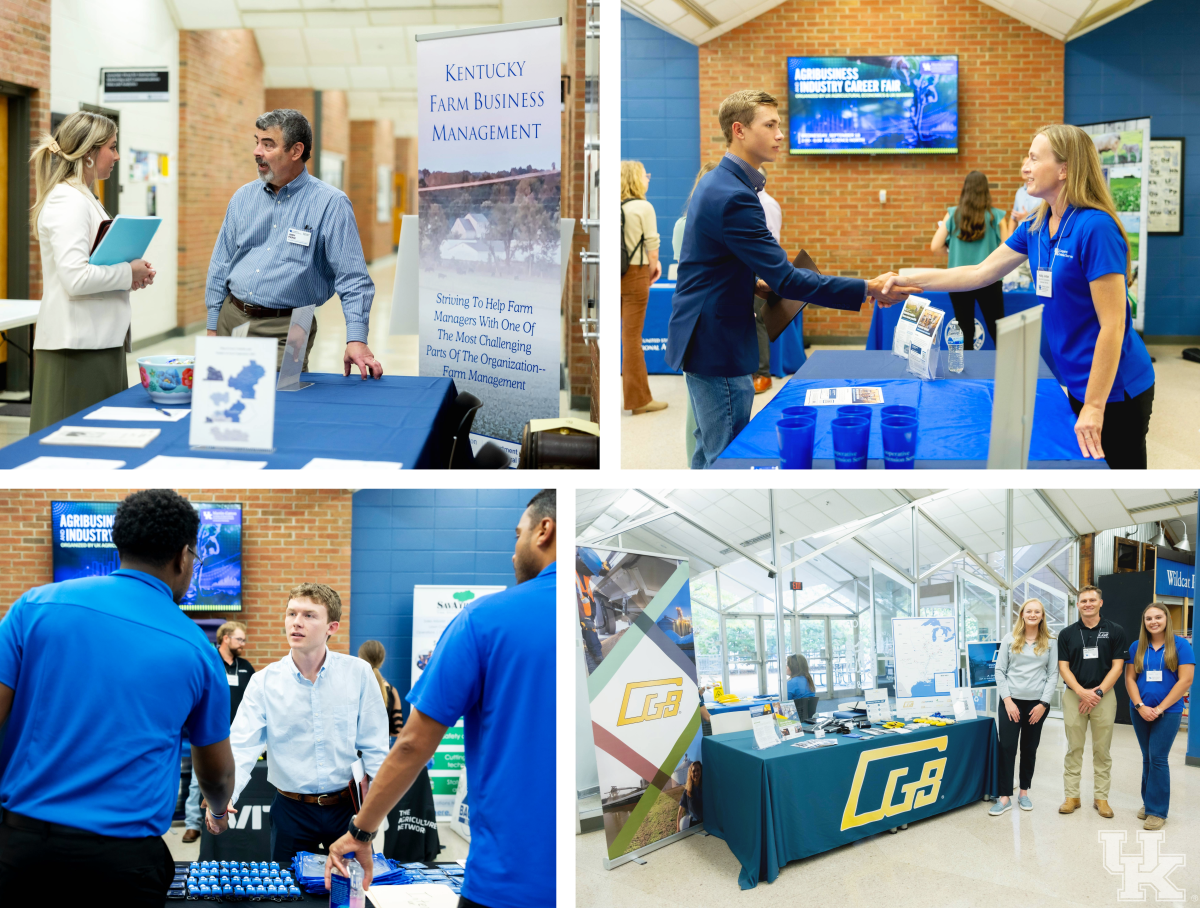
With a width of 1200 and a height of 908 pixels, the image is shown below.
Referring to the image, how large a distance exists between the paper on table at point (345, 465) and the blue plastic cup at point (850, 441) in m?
0.87

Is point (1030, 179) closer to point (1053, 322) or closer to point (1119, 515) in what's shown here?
point (1053, 322)

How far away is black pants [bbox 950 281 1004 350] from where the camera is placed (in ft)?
18.5

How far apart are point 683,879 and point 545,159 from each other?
8.72 ft

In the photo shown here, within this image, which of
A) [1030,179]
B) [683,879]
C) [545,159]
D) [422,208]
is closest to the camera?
[1030,179]

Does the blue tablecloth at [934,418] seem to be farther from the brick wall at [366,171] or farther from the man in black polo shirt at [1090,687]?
the brick wall at [366,171]

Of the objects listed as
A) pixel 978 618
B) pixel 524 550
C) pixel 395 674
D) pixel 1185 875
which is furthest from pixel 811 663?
pixel 395 674

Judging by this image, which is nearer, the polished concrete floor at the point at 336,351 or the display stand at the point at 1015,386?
the display stand at the point at 1015,386

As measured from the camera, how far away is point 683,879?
99.7 inches

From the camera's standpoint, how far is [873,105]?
28.1ft

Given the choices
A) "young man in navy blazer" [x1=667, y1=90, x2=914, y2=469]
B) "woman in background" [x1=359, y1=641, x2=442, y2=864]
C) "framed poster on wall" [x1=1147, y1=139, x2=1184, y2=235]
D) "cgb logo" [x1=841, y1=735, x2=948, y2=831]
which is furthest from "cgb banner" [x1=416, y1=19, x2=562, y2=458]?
"framed poster on wall" [x1=1147, y1=139, x2=1184, y2=235]

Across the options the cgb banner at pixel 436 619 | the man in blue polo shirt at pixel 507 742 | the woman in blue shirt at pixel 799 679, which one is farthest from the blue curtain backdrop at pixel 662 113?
the man in blue polo shirt at pixel 507 742

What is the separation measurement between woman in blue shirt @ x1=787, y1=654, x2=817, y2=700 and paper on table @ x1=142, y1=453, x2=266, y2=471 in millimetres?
1851

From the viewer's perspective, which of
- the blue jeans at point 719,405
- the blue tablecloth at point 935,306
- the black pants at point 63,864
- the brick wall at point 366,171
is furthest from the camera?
the brick wall at point 366,171

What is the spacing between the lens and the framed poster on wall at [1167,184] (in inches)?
326
